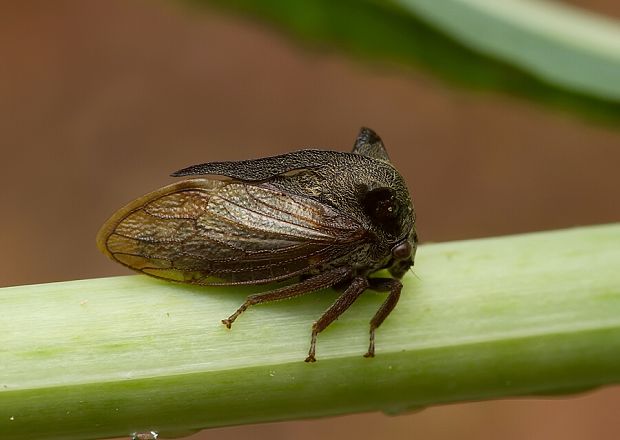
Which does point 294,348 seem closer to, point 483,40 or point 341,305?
point 341,305

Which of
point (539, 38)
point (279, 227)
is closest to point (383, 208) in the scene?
point (279, 227)

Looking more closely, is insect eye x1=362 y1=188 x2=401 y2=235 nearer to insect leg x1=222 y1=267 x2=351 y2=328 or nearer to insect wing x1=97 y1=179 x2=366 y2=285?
insect wing x1=97 y1=179 x2=366 y2=285

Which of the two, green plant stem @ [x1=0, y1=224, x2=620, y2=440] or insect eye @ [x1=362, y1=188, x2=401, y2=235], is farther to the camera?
insect eye @ [x1=362, y1=188, x2=401, y2=235]

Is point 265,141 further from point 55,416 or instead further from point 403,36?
point 55,416

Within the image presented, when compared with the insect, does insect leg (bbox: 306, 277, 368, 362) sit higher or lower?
lower

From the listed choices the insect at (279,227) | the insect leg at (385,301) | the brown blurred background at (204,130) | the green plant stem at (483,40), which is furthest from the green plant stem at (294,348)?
the brown blurred background at (204,130)

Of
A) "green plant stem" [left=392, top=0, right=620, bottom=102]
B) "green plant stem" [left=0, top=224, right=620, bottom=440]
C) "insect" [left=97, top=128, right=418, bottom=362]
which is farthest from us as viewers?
"green plant stem" [left=392, top=0, right=620, bottom=102]

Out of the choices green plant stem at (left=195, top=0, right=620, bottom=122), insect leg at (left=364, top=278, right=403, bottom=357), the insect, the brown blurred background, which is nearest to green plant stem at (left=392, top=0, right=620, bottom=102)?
green plant stem at (left=195, top=0, right=620, bottom=122)
